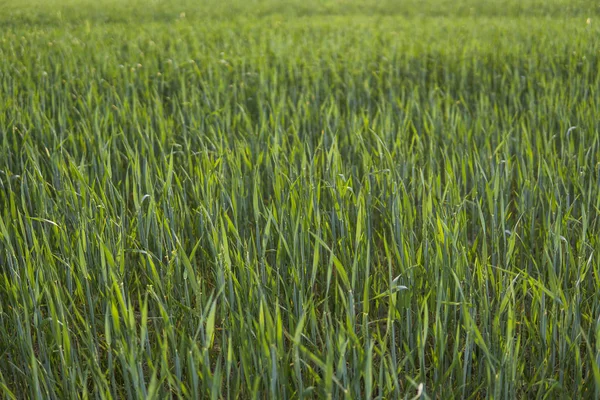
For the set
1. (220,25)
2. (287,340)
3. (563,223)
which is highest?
(220,25)

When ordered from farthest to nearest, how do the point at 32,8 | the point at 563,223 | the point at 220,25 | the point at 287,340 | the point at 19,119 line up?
the point at 32,8 < the point at 220,25 < the point at 19,119 < the point at 563,223 < the point at 287,340

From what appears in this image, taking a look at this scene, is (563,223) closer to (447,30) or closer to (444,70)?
(444,70)

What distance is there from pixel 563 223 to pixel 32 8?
7.92 m

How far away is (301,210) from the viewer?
196 cm

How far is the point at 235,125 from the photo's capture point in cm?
307

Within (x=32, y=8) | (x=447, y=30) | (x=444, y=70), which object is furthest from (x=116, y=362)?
(x=32, y=8)

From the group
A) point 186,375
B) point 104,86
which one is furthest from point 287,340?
point 104,86

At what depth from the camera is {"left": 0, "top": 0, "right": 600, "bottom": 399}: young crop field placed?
54.5 inches

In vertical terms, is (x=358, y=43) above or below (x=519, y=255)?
above

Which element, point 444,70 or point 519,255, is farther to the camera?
point 444,70

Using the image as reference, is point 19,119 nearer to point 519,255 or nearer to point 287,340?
point 287,340

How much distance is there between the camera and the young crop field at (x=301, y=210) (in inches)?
54.5

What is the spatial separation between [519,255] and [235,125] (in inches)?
56.4

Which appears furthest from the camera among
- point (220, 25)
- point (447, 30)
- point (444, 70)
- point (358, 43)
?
point (220, 25)
